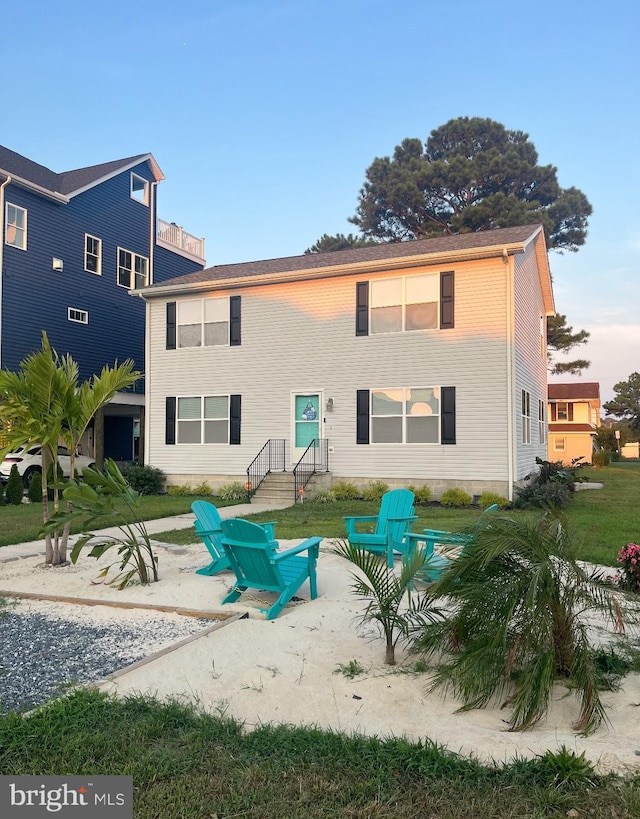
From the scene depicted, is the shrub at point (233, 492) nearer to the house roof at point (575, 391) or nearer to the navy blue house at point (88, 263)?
the navy blue house at point (88, 263)

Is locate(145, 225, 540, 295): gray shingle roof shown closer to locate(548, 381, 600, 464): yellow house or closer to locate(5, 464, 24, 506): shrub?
locate(5, 464, 24, 506): shrub

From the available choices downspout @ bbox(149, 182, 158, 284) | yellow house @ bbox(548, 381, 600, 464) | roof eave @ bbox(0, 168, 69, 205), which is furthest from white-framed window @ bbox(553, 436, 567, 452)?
roof eave @ bbox(0, 168, 69, 205)

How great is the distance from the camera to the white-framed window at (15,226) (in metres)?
18.2

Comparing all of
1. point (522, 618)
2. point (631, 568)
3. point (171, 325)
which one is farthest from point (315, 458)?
point (522, 618)

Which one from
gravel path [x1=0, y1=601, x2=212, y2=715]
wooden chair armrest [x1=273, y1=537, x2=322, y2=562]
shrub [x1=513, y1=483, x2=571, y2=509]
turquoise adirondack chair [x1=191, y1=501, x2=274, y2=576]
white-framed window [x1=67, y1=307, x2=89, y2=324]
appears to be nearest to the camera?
gravel path [x1=0, y1=601, x2=212, y2=715]

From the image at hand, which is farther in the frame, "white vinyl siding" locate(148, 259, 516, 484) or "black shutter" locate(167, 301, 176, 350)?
"black shutter" locate(167, 301, 176, 350)

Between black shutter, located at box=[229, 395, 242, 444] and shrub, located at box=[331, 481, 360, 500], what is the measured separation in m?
3.44

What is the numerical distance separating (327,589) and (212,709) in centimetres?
300

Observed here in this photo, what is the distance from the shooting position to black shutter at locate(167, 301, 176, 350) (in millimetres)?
18297

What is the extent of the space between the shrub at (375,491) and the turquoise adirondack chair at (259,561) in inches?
372

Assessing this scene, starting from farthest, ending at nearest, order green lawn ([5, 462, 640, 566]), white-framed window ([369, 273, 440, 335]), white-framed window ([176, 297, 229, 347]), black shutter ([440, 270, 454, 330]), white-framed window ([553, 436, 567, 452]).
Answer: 1. white-framed window ([553, 436, 567, 452])
2. white-framed window ([176, 297, 229, 347])
3. white-framed window ([369, 273, 440, 335])
4. black shutter ([440, 270, 454, 330])
5. green lawn ([5, 462, 640, 566])

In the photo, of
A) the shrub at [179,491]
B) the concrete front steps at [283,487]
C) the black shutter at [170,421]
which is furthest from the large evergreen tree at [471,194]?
the shrub at [179,491]

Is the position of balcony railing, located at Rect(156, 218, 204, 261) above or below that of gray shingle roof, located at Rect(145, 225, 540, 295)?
above

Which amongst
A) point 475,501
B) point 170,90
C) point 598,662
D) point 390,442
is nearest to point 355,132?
point 170,90
